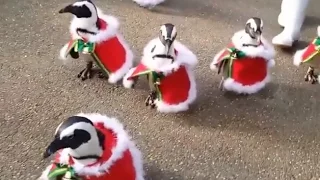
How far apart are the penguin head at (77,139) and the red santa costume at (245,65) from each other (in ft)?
1.26

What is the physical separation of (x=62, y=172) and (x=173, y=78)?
308 mm

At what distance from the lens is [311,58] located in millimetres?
1045

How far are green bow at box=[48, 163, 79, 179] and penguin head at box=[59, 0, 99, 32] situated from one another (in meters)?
0.34

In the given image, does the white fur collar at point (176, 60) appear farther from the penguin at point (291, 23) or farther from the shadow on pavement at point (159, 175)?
the penguin at point (291, 23)

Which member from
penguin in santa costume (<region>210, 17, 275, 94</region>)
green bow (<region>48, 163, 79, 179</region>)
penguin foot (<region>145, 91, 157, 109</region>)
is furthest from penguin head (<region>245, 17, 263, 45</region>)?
green bow (<region>48, 163, 79, 179</region>)

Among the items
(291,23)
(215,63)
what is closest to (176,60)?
(215,63)

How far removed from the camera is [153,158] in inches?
35.8

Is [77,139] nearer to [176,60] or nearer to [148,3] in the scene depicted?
[176,60]

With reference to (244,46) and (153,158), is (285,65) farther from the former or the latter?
(153,158)

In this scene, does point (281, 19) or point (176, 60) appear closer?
point (176, 60)

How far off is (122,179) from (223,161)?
0.22 meters

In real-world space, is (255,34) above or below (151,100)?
above

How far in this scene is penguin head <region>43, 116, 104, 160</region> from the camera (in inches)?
28.3

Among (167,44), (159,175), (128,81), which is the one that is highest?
(167,44)
